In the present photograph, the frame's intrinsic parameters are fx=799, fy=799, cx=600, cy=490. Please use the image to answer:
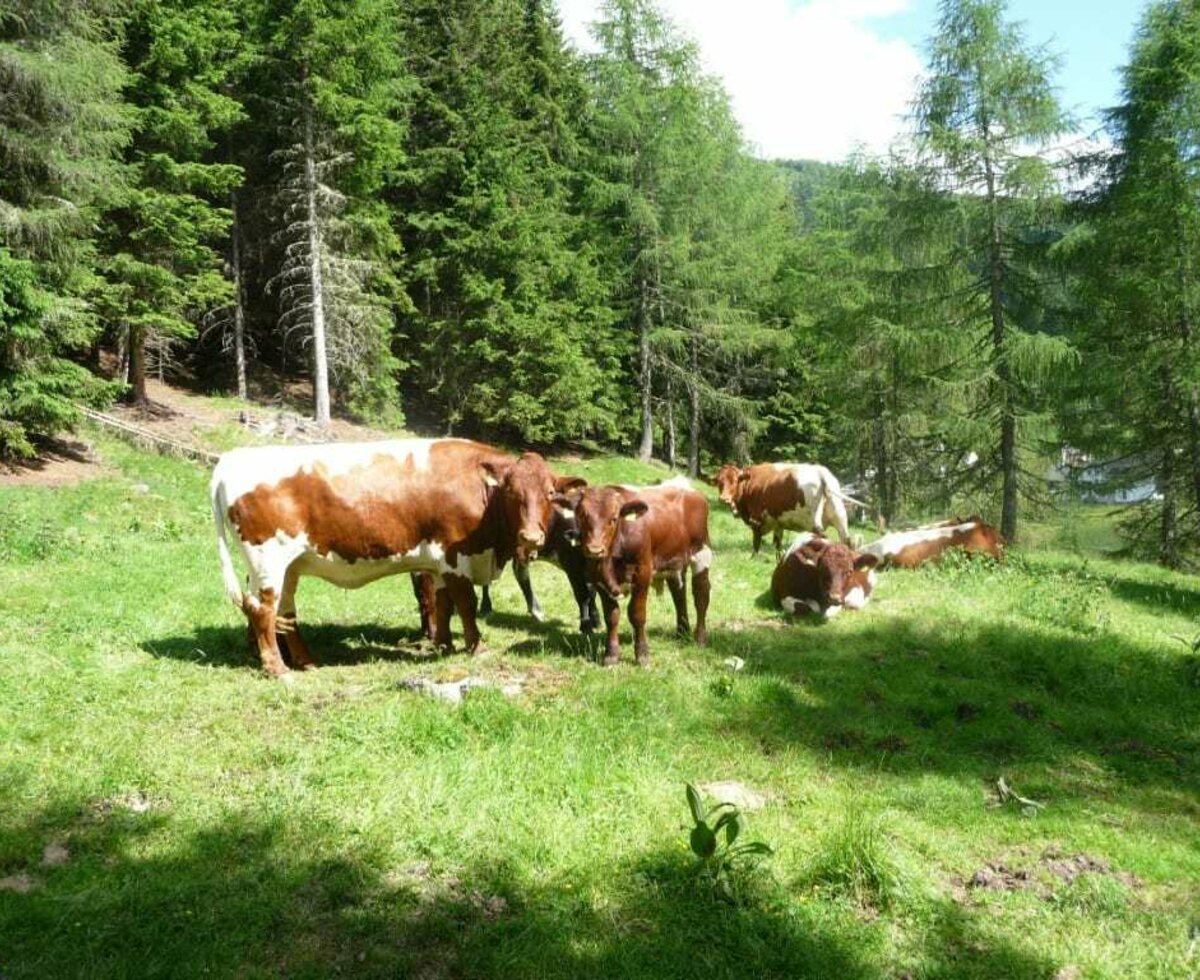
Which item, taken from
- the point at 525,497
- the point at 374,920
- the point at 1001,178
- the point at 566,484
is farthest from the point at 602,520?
the point at 1001,178

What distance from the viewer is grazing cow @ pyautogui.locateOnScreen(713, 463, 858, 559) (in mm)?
14203

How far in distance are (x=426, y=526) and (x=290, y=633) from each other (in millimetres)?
1614

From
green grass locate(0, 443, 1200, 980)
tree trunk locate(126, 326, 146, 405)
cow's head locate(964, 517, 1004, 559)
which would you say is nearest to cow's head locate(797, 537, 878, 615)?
green grass locate(0, 443, 1200, 980)

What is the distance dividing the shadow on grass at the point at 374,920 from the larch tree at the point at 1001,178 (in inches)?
698

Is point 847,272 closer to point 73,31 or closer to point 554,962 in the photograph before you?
point 73,31

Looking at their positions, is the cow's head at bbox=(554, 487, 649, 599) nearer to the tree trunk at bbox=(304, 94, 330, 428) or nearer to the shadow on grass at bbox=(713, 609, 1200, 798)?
the shadow on grass at bbox=(713, 609, 1200, 798)

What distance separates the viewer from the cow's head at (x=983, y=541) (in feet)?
48.0

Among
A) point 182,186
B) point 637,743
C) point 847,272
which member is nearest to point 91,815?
point 637,743

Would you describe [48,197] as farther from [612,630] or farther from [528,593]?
[612,630]

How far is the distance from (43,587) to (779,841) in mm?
9448

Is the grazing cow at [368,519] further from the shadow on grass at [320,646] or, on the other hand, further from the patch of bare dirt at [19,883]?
the patch of bare dirt at [19,883]

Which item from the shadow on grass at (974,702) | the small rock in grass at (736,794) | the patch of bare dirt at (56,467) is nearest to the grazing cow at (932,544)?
the shadow on grass at (974,702)

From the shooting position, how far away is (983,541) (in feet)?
48.4

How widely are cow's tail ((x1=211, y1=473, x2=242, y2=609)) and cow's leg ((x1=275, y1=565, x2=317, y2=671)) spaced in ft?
1.34
